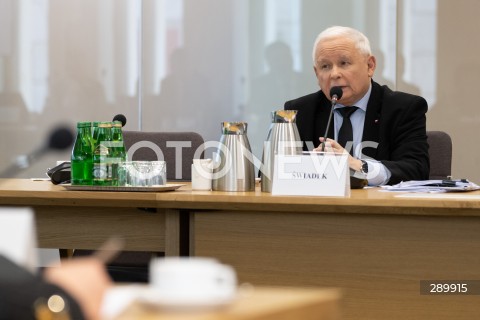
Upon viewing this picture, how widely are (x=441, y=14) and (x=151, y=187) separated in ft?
9.50

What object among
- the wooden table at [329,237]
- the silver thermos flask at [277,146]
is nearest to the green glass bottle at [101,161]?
Answer: the wooden table at [329,237]

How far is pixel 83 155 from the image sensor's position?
254 centimetres

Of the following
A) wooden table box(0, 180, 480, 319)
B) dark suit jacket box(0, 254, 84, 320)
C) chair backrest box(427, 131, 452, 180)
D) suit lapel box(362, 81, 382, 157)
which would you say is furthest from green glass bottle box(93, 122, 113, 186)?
dark suit jacket box(0, 254, 84, 320)

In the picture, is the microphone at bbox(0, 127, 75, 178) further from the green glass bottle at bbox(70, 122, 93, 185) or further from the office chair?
the office chair

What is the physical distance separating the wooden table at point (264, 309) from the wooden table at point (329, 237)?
4.18ft

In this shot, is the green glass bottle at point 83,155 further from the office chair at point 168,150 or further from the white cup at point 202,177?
the office chair at point 168,150

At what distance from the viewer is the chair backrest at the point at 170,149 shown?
335 centimetres

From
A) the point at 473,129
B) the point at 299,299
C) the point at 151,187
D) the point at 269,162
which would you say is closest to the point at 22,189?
the point at 151,187

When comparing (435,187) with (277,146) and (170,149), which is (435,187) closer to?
(277,146)

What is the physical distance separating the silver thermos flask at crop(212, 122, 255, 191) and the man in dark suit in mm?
737

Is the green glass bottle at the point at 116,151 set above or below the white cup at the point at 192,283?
above

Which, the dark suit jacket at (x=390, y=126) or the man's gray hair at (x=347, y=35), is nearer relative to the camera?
the dark suit jacket at (x=390, y=126)

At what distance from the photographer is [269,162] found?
97.2 inches

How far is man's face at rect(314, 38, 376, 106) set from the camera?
329cm
